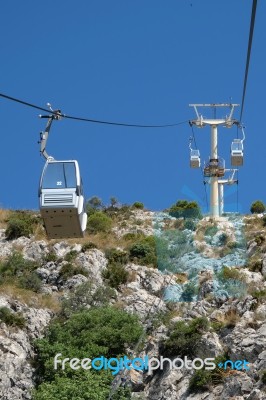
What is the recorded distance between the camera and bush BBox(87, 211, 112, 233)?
35016 millimetres

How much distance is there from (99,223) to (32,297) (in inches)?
286

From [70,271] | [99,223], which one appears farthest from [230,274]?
[99,223]

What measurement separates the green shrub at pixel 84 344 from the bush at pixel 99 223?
835cm

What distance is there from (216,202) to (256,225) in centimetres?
335

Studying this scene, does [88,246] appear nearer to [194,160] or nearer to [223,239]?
[223,239]

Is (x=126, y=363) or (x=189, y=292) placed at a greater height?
(x=189, y=292)

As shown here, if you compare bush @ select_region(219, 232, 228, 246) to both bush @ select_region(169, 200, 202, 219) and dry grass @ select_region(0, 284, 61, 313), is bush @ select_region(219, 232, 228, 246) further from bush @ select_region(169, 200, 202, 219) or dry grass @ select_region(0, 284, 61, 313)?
dry grass @ select_region(0, 284, 61, 313)

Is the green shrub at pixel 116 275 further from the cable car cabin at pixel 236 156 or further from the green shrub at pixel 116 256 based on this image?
the cable car cabin at pixel 236 156

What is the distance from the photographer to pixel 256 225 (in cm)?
3381

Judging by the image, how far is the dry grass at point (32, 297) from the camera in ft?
93.0

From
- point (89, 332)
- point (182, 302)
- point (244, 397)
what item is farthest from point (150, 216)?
point (244, 397)

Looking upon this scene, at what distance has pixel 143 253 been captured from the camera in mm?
32031

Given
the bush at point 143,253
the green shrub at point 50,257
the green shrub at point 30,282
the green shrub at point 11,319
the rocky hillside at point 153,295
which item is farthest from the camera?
the green shrub at point 50,257

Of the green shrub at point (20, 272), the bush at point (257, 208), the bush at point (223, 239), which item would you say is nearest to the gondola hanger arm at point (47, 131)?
the green shrub at point (20, 272)
